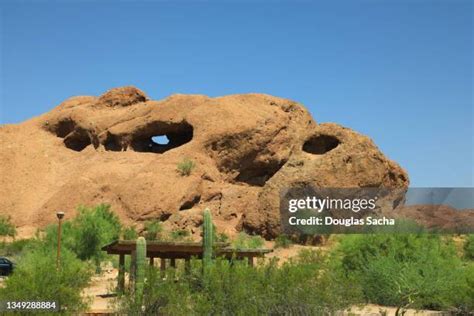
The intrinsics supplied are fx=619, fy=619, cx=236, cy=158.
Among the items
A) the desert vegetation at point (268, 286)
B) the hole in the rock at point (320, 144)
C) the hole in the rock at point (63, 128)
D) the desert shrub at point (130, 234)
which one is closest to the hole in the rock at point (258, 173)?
the hole in the rock at point (320, 144)

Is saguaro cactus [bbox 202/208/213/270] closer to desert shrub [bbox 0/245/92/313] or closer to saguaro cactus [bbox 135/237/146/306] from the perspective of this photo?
saguaro cactus [bbox 135/237/146/306]

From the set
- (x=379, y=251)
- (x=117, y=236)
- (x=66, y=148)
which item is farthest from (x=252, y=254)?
(x=66, y=148)

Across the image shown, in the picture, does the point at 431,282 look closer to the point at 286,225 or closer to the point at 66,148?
the point at 286,225

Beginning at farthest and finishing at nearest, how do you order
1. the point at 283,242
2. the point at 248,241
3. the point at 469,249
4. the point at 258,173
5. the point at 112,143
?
1. the point at 112,143
2. the point at 258,173
3. the point at 283,242
4. the point at 248,241
5. the point at 469,249

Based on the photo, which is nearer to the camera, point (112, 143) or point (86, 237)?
point (86, 237)

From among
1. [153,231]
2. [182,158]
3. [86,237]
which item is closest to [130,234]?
[153,231]

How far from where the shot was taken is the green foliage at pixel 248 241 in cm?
3193

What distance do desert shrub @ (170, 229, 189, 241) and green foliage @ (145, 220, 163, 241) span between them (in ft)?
→ 2.60

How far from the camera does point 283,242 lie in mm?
34469

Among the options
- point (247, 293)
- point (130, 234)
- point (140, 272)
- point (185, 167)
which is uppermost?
point (185, 167)

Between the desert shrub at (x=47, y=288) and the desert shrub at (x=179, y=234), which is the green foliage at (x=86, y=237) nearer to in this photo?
the desert shrub at (x=179, y=234)

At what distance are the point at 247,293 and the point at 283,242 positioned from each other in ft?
76.8

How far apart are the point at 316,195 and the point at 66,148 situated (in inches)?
1036

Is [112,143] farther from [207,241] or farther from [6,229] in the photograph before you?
[207,241]
